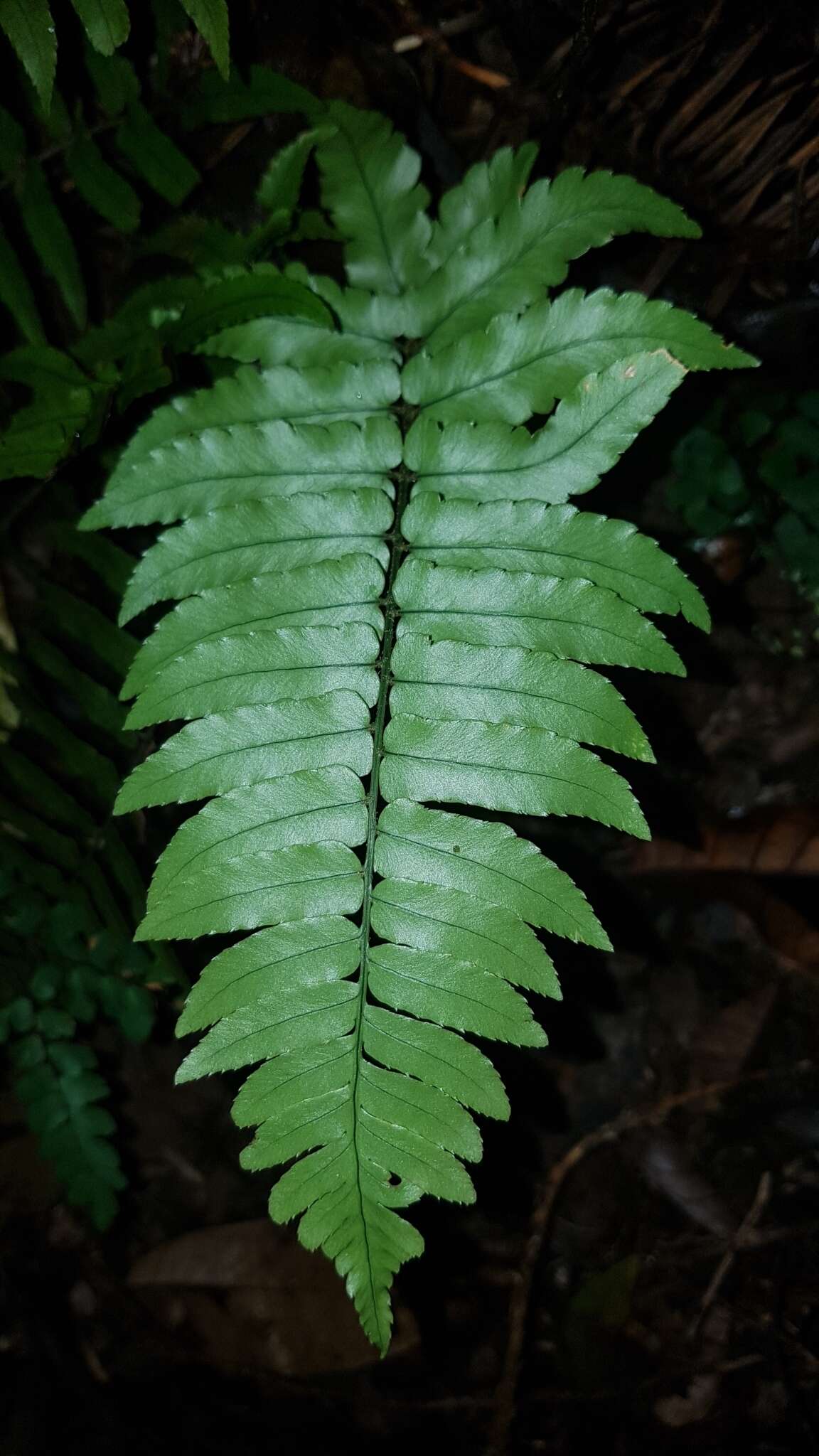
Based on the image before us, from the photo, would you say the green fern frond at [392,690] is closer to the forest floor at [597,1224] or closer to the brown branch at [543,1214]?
the forest floor at [597,1224]

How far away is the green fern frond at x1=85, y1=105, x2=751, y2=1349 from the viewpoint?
1546 mm

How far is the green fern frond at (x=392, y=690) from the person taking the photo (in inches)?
60.9

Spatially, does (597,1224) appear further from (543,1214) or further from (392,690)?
(392,690)

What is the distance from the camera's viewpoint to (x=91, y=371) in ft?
6.34

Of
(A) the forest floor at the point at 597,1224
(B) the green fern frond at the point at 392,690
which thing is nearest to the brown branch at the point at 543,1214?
(A) the forest floor at the point at 597,1224

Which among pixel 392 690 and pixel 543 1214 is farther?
pixel 543 1214

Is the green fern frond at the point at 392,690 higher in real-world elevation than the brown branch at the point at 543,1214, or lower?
higher

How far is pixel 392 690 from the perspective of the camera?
1633 millimetres

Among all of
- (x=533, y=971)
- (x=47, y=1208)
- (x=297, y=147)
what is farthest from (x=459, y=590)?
(x=47, y=1208)

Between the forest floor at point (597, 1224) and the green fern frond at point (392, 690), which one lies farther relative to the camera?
the forest floor at point (597, 1224)

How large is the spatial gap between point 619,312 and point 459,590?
0.54m

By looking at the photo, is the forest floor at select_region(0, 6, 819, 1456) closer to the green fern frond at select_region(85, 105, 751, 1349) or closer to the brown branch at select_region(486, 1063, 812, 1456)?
the brown branch at select_region(486, 1063, 812, 1456)

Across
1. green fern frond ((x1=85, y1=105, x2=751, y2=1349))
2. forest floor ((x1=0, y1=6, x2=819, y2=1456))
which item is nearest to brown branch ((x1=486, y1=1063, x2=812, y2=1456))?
forest floor ((x1=0, y1=6, x2=819, y2=1456))

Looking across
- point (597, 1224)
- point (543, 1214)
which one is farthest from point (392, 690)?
point (597, 1224)
